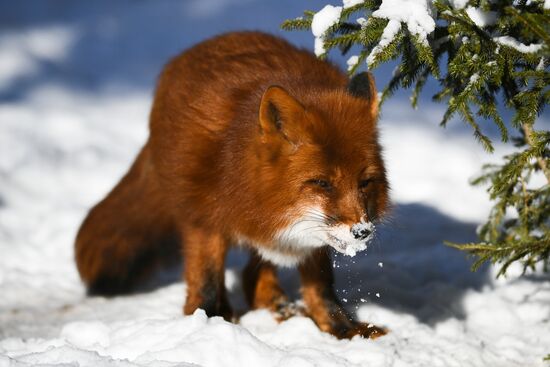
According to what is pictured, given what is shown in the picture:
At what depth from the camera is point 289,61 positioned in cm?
394

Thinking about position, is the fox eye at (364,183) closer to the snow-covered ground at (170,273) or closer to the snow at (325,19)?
the snow-covered ground at (170,273)

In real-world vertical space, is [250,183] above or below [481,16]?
below

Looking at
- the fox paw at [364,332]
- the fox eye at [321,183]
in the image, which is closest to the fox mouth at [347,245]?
the fox eye at [321,183]

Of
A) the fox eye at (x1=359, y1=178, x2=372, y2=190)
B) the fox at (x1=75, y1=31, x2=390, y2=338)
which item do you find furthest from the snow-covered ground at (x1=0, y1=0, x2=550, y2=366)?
the fox eye at (x1=359, y1=178, x2=372, y2=190)

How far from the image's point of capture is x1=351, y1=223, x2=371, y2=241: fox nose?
3137 mm

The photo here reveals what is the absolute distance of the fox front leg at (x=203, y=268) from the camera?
3.88 m

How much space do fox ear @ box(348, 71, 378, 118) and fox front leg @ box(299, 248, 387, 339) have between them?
86cm

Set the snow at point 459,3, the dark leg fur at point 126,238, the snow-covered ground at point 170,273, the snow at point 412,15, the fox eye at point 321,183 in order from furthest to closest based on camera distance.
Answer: the dark leg fur at point 126,238
the snow-covered ground at point 170,273
the fox eye at point 321,183
the snow at point 459,3
the snow at point 412,15

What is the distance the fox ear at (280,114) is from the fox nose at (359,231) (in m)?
0.49

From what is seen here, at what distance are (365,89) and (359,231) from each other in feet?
2.57


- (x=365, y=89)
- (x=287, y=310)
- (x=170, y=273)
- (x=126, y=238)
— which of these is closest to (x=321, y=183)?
(x=365, y=89)

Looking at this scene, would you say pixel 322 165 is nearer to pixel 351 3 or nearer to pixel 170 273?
pixel 351 3

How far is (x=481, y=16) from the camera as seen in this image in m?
3.03

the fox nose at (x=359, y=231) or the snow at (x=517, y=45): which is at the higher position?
the snow at (x=517, y=45)
